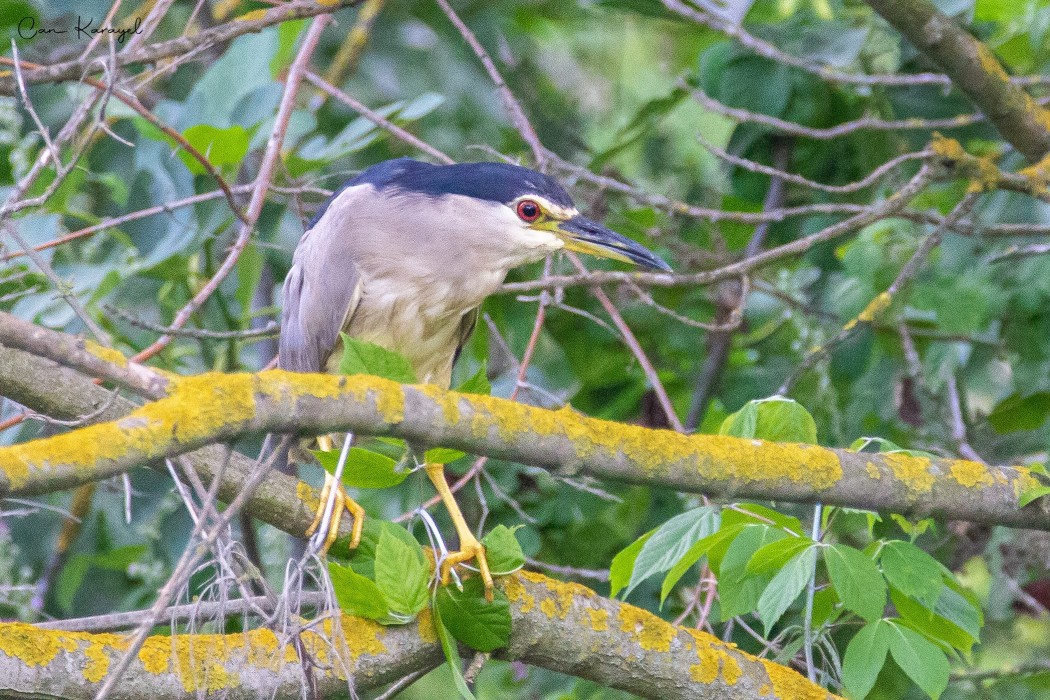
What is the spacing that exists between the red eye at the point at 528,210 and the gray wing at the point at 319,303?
1.57ft

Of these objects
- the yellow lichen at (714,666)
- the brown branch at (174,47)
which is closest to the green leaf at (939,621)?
the yellow lichen at (714,666)

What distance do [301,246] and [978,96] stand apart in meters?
1.90

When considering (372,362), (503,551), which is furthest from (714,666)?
(372,362)

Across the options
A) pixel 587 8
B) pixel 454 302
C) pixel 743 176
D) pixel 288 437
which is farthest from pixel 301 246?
pixel 587 8

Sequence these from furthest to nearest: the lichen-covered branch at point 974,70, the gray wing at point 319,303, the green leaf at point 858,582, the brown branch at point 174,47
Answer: the gray wing at point 319,303 < the lichen-covered branch at point 974,70 < the brown branch at point 174,47 < the green leaf at point 858,582

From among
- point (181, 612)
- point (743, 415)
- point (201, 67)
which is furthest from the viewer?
point (201, 67)

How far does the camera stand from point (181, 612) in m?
1.79

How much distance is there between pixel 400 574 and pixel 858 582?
2.49 feet

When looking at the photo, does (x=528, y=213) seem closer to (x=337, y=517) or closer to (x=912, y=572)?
(x=337, y=517)

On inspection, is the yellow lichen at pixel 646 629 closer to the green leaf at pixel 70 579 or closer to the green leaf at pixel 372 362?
the green leaf at pixel 372 362

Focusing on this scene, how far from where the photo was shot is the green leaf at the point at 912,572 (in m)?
1.86

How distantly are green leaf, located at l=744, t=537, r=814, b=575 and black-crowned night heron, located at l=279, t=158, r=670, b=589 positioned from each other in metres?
0.98

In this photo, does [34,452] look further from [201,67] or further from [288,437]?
[201,67]

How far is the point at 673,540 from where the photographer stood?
2.04 meters
